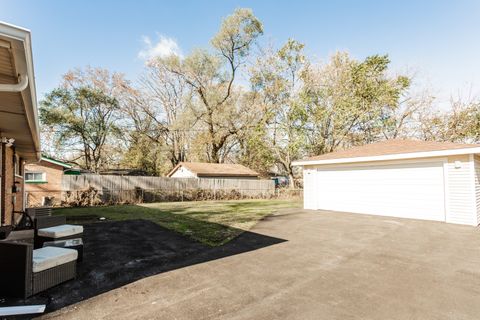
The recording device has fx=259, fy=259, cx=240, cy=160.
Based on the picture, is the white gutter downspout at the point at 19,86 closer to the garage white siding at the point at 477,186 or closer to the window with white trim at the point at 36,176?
the garage white siding at the point at 477,186

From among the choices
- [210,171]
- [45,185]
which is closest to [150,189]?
[45,185]

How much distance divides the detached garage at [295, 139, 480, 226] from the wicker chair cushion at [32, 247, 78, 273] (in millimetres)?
10803

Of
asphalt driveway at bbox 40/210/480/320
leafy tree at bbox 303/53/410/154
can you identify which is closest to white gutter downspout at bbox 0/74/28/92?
asphalt driveway at bbox 40/210/480/320

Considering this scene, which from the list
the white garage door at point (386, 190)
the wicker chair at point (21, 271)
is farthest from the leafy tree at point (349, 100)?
the wicker chair at point (21, 271)

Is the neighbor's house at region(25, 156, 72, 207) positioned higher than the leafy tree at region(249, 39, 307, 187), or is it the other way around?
the leafy tree at region(249, 39, 307, 187)

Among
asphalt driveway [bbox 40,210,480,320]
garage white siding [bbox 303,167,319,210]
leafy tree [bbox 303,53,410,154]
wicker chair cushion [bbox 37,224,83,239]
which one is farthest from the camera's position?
leafy tree [bbox 303,53,410,154]

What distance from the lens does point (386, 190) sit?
10734mm

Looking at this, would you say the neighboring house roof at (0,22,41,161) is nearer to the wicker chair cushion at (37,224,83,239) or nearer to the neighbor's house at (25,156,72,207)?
the wicker chair cushion at (37,224,83,239)

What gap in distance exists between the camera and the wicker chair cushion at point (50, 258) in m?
3.40

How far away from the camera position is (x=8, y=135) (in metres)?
6.46

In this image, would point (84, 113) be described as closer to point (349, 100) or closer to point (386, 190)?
point (349, 100)

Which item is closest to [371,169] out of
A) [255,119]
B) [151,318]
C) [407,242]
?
[407,242]

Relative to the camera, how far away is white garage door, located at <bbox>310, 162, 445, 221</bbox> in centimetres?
952

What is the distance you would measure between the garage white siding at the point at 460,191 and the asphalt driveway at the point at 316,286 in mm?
3032
